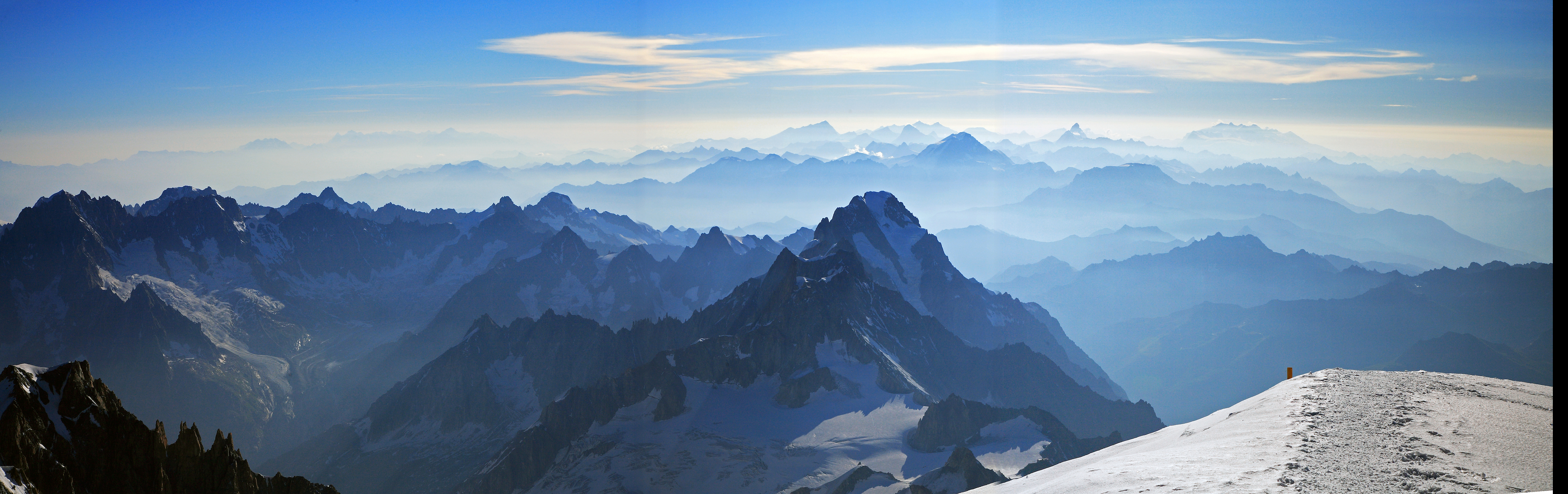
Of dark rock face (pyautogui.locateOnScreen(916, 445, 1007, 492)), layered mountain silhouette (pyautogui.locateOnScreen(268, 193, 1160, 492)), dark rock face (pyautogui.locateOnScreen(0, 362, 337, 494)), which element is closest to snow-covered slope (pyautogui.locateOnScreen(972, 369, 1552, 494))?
dark rock face (pyautogui.locateOnScreen(916, 445, 1007, 492))

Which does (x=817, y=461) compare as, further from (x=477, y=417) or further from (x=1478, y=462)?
(x=477, y=417)

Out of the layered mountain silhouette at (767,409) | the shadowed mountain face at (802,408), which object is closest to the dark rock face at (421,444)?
the layered mountain silhouette at (767,409)

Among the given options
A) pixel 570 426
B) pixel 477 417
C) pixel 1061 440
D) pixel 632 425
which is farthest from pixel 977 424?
pixel 477 417

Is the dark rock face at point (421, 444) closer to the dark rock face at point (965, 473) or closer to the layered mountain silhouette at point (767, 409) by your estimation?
the layered mountain silhouette at point (767, 409)

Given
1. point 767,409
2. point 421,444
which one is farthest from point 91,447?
point 421,444

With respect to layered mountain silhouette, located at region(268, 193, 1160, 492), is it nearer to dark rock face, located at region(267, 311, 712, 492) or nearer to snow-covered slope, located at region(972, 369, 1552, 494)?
dark rock face, located at region(267, 311, 712, 492)

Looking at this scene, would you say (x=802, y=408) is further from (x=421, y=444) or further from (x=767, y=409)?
(x=421, y=444)
